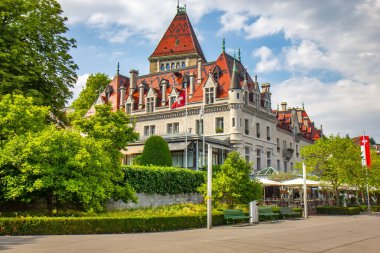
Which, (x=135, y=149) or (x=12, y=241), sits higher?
(x=135, y=149)

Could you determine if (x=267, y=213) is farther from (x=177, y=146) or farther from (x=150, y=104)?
(x=150, y=104)

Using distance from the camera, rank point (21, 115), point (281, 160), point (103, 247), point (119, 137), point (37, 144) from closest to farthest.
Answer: point (103, 247) < point (37, 144) < point (21, 115) < point (119, 137) < point (281, 160)

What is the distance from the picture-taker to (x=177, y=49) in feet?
255

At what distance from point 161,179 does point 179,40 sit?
52.4 metres

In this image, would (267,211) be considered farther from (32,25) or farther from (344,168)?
(32,25)

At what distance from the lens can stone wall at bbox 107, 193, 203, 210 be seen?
2739cm

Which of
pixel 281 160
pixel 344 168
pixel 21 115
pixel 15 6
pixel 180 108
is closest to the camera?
pixel 21 115

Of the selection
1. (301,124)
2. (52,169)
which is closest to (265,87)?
(301,124)

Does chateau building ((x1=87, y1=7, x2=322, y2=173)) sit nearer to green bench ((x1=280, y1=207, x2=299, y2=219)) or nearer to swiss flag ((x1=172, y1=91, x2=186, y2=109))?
swiss flag ((x1=172, y1=91, x2=186, y2=109))

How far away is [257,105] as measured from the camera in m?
57.2

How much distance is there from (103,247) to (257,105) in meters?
45.9

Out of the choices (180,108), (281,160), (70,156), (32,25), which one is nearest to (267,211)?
(70,156)

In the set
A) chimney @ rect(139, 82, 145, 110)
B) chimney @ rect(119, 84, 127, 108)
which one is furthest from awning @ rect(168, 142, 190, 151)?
chimney @ rect(119, 84, 127, 108)

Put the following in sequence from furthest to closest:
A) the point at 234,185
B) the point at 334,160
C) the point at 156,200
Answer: the point at 334,160 < the point at 156,200 < the point at 234,185
